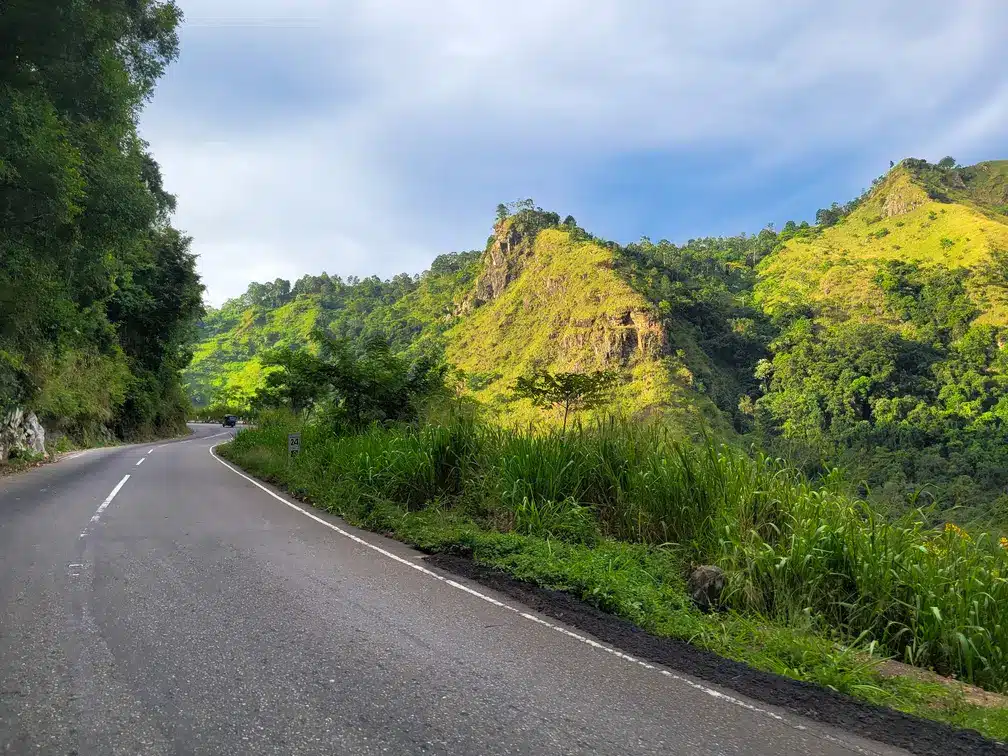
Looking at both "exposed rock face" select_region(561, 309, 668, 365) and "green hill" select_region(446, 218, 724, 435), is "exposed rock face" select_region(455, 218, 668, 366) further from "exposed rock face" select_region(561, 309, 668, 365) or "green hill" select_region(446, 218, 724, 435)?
"green hill" select_region(446, 218, 724, 435)

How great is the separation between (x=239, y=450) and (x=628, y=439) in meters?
19.4

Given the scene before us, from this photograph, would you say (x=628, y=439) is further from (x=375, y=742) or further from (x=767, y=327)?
(x=767, y=327)

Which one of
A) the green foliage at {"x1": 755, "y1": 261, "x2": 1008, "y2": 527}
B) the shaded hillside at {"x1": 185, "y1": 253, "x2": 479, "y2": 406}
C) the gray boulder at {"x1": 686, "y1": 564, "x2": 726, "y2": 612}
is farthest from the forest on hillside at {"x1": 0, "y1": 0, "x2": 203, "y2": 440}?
the shaded hillside at {"x1": 185, "y1": 253, "x2": 479, "y2": 406}

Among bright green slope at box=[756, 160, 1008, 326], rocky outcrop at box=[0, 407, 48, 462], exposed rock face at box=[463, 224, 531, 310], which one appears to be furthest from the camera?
exposed rock face at box=[463, 224, 531, 310]

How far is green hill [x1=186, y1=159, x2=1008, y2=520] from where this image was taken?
62219 millimetres

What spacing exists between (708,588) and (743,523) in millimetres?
1110

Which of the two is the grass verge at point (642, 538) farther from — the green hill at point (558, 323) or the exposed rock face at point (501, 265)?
the exposed rock face at point (501, 265)

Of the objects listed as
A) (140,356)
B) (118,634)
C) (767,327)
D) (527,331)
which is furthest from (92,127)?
(767,327)

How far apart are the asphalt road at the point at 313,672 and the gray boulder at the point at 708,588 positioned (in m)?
Result: 1.51

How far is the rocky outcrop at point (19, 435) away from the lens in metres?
19.1

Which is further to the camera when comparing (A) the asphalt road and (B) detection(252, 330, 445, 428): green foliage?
(B) detection(252, 330, 445, 428): green foliage

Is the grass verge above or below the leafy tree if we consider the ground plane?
below

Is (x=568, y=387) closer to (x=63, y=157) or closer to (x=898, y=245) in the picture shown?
(x=63, y=157)

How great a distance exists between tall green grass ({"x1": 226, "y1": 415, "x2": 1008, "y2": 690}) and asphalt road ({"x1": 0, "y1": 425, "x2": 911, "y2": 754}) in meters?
1.99
